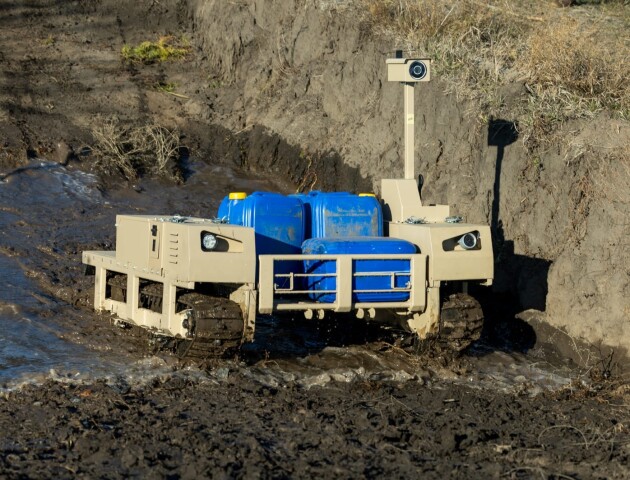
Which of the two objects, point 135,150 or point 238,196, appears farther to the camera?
point 135,150

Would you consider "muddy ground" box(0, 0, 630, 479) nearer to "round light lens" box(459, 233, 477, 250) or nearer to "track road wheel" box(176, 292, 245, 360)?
"track road wheel" box(176, 292, 245, 360)

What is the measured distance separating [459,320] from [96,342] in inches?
139

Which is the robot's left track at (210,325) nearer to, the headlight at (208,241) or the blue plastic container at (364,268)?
the headlight at (208,241)

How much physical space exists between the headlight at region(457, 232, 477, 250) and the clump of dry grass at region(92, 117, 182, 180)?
25.1ft

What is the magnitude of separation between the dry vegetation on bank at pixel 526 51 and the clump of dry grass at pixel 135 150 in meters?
3.62

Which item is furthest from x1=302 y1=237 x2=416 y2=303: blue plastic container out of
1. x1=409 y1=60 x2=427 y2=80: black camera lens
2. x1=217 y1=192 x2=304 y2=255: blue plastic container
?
x1=409 y1=60 x2=427 y2=80: black camera lens

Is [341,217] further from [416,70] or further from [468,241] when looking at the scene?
[416,70]

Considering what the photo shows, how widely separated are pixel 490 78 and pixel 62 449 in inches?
343

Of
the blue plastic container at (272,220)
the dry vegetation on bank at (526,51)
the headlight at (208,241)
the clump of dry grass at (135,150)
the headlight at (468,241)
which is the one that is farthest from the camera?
the clump of dry grass at (135,150)

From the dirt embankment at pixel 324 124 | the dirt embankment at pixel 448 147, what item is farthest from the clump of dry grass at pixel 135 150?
the dirt embankment at pixel 448 147

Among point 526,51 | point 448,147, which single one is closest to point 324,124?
point 448,147

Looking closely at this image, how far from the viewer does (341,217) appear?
11.1m

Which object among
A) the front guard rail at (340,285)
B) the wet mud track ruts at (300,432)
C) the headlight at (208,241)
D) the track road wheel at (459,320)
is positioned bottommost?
the wet mud track ruts at (300,432)

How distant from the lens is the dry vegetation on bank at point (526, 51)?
44.4 feet
